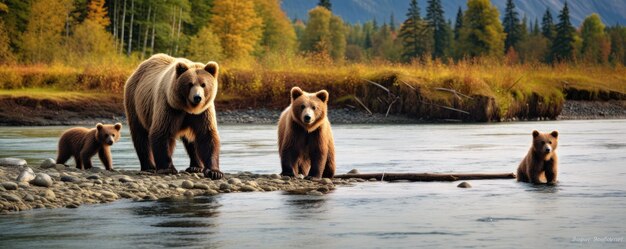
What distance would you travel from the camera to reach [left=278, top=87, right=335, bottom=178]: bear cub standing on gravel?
13.9 m

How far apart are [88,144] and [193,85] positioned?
3377 mm

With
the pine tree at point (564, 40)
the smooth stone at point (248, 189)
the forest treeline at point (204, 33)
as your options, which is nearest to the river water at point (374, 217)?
the smooth stone at point (248, 189)

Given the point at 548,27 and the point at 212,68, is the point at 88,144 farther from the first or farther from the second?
the point at 548,27

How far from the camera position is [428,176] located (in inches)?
589

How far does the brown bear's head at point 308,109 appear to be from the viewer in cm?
1374

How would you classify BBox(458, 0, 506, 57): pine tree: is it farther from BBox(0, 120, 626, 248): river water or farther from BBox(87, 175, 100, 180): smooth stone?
BBox(87, 175, 100, 180): smooth stone

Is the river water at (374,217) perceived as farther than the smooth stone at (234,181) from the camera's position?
No

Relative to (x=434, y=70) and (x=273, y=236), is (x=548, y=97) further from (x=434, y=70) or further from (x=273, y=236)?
(x=273, y=236)

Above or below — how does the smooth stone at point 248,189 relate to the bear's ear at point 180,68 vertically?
below

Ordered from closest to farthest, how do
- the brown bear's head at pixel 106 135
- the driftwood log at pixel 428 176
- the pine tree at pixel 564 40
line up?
the driftwood log at pixel 428 176 < the brown bear's head at pixel 106 135 < the pine tree at pixel 564 40

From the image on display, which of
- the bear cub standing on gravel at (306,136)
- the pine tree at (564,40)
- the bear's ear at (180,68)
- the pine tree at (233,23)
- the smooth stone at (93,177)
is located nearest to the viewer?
the smooth stone at (93,177)

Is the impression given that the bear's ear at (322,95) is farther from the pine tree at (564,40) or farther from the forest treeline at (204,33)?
the pine tree at (564,40)

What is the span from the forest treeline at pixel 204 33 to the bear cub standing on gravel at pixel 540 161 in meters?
26.3

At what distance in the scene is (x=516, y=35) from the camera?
107 meters
